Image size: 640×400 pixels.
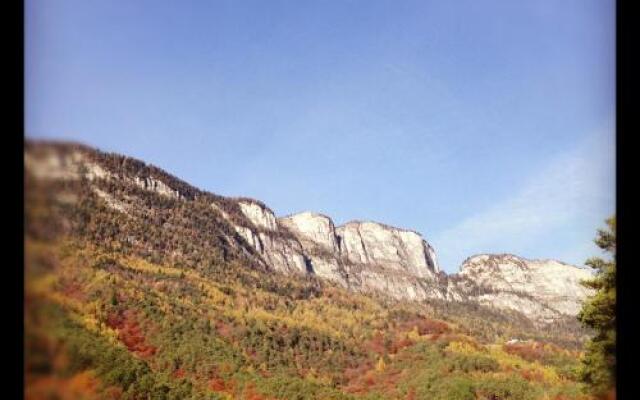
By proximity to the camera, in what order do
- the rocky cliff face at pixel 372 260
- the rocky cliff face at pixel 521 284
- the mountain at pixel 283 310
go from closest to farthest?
1. the mountain at pixel 283 310
2. the rocky cliff face at pixel 521 284
3. the rocky cliff face at pixel 372 260

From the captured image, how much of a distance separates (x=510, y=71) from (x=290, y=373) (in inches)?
241

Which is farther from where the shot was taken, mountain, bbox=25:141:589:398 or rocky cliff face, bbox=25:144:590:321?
rocky cliff face, bbox=25:144:590:321

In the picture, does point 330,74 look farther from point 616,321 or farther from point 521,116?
point 616,321

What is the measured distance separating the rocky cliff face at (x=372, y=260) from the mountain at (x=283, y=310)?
2.2 inches

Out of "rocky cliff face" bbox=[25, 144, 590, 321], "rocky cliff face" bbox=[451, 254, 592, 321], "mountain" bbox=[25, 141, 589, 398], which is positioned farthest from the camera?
"rocky cliff face" bbox=[25, 144, 590, 321]

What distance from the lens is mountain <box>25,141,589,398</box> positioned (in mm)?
9453

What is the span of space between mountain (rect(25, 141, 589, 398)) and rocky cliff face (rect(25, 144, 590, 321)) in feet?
0.18

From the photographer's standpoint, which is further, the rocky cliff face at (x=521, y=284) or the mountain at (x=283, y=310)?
the rocky cliff face at (x=521, y=284)

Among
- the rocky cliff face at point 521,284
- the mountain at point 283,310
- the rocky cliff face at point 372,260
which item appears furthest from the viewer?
the rocky cliff face at point 372,260

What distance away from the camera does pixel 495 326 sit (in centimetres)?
1409

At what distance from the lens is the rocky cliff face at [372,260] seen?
13.9 m

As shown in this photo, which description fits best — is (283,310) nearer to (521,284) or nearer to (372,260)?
(521,284)

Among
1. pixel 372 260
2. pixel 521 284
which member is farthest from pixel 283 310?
pixel 372 260

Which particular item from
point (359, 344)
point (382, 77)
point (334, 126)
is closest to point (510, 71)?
point (382, 77)
